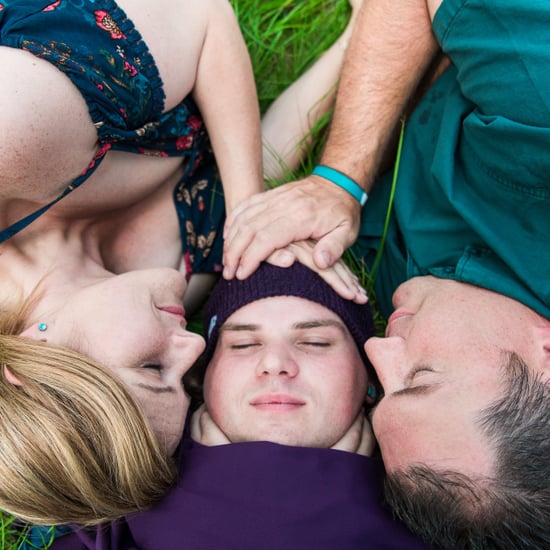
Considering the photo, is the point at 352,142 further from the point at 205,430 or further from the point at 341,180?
the point at 205,430

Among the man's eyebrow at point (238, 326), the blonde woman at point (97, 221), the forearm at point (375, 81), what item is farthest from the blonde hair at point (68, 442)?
the forearm at point (375, 81)

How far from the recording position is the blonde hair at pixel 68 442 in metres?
1.60

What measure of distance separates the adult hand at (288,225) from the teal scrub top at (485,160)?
0.25m

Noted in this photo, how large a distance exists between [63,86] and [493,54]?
47.0 inches

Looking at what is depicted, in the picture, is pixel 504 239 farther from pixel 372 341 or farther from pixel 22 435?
pixel 22 435

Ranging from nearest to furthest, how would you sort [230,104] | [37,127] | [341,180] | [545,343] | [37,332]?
[37,127] < [545,343] < [37,332] < [230,104] < [341,180]

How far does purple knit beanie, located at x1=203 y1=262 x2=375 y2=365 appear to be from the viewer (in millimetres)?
2018

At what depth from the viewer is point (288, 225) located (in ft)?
6.90

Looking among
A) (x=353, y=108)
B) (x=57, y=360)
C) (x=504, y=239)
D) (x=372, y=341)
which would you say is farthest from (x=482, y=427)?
(x=353, y=108)

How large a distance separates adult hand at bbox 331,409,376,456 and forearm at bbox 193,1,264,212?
91 centimetres

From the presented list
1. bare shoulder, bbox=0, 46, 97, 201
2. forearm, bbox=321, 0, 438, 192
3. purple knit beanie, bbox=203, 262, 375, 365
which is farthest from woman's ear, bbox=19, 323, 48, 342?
forearm, bbox=321, 0, 438, 192

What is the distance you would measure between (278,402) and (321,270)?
0.49 meters

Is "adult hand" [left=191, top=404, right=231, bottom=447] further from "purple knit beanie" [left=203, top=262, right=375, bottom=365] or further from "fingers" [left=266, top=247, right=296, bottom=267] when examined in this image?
"fingers" [left=266, top=247, right=296, bottom=267]

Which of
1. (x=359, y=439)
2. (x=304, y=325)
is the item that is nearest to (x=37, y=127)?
(x=304, y=325)
